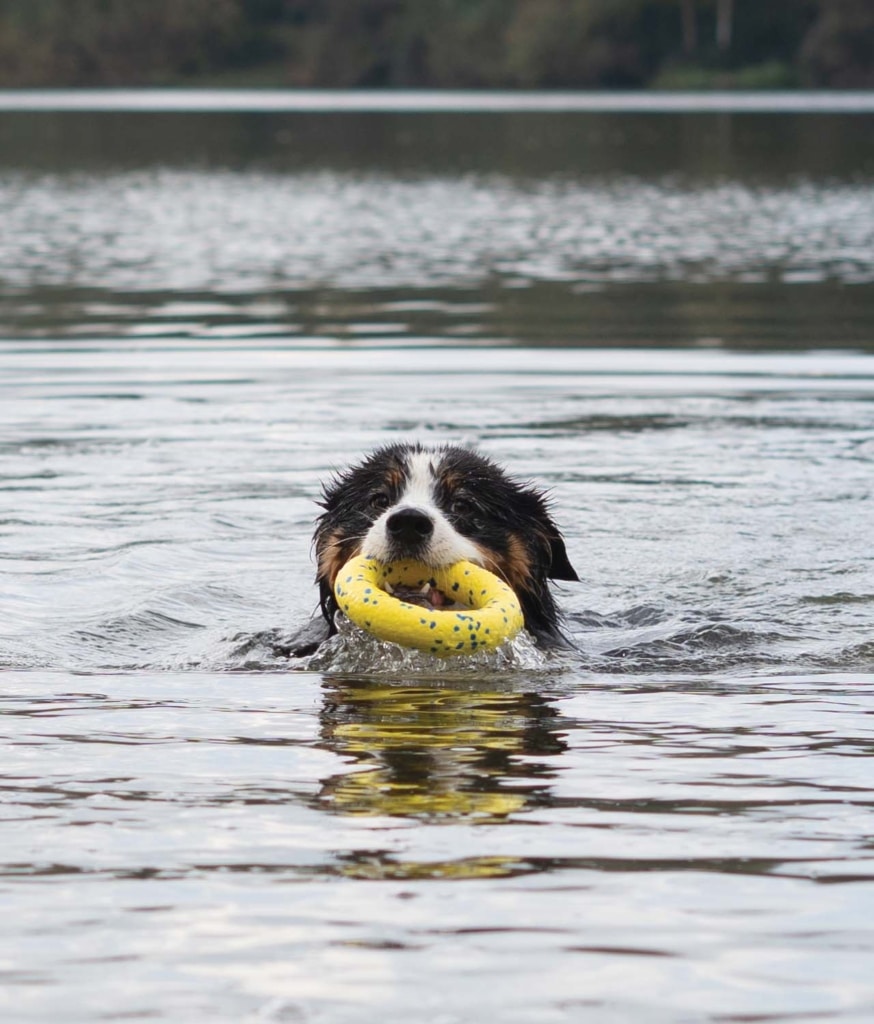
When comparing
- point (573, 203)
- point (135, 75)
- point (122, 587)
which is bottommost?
point (122, 587)

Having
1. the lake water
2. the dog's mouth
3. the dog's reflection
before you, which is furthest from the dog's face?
the dog's reflection

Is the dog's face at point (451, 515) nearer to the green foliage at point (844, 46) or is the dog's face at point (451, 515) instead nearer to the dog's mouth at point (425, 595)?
the dog's mouth at point (425, 595)

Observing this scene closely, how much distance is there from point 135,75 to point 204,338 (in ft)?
350

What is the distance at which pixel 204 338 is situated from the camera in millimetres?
18000

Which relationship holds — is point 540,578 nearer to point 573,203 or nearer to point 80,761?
point 80,761

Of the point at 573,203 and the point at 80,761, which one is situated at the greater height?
the point at 573,203

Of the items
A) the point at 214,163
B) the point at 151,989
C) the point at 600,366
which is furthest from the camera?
the point at 214,163

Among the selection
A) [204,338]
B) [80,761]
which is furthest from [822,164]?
[80,761]

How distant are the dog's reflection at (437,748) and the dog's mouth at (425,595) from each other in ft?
1.07

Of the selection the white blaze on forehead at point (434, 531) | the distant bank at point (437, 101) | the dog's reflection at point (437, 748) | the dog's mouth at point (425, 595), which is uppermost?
the distant bank at point (437, 101)

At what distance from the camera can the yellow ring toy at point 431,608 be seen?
703cm

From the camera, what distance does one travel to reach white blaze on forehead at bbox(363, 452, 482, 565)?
7211 millimetres

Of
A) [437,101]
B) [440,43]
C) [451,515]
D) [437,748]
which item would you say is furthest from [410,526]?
[440,43]

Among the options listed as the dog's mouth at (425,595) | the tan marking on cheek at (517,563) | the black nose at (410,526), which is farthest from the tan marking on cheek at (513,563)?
the black nose at (410,526)
